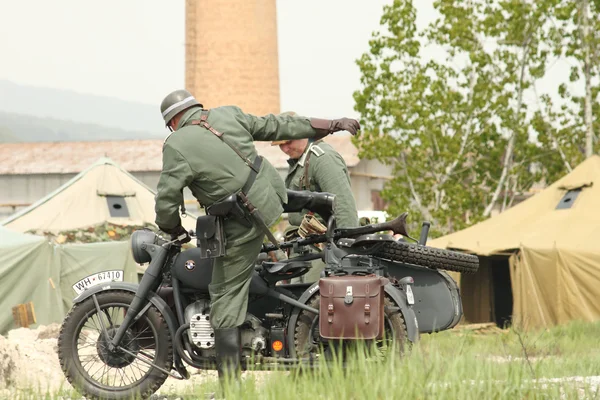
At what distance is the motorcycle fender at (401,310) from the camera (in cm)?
577

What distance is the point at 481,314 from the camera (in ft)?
65.7

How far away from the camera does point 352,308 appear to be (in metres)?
5.69

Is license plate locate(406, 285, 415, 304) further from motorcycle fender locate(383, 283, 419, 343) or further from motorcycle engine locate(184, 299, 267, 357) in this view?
motorcycle engine locate(184, 299, 267, 357)

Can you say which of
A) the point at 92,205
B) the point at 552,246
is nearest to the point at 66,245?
the point at 92,205

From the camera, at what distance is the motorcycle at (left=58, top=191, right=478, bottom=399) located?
5898mm

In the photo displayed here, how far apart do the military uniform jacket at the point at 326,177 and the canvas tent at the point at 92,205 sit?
13504mm

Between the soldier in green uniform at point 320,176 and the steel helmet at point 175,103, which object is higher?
the steel helmet at point 175,103

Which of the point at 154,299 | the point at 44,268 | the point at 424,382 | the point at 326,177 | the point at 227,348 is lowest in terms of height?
the point at 424,382

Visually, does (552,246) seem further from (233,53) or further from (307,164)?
(233,53)

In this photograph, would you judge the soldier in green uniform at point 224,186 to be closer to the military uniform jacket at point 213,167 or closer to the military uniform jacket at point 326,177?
the military uniform jacket at point 213,167

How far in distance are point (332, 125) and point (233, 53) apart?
3068 centimetres

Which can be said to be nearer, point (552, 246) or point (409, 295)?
point (409, 295)

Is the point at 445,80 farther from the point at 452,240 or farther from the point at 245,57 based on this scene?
the point at 452,240

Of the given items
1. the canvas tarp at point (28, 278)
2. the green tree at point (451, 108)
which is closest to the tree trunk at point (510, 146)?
the green tree at point (451, 108)
